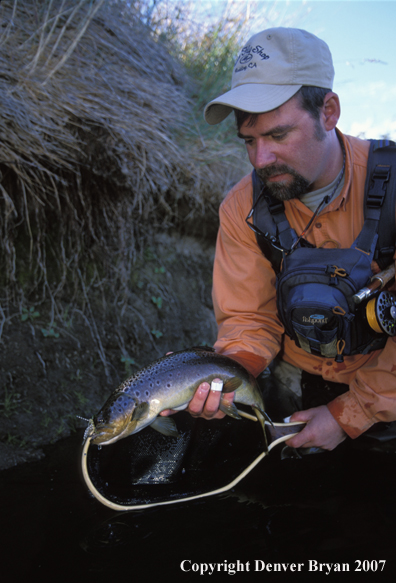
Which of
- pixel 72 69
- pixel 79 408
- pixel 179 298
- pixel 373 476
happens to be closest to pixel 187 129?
pixel 72 69

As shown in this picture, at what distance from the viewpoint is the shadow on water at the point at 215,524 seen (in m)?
2.01

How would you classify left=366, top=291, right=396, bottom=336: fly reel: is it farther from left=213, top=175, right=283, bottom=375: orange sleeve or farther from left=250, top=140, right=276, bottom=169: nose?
left=250, top=140, right=276, bottom=169: nose

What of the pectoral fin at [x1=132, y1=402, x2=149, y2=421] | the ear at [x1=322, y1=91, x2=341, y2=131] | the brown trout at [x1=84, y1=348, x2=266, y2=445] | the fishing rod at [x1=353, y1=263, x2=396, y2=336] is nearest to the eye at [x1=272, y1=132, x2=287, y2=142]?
the ear at [x1=322, y1=91, x2=341, y2=131]

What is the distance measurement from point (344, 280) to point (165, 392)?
1050mm

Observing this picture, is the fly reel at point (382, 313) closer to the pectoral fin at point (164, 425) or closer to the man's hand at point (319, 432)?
the man's hand at point (319, 432)

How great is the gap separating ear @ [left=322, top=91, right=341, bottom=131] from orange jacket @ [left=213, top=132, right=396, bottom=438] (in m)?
0.18

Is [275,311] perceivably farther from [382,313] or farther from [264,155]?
[264,155]

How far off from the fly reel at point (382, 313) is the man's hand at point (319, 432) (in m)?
0.58

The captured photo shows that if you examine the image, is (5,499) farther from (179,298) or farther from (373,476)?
(179,298)

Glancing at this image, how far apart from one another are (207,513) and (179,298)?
2.81 metres

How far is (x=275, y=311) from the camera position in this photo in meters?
2.92

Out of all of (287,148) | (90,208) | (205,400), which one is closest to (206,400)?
(205,400)

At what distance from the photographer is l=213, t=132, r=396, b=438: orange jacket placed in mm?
2422

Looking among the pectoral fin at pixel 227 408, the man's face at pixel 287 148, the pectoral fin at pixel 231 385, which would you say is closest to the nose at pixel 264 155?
the man's face at pixel 287 148
